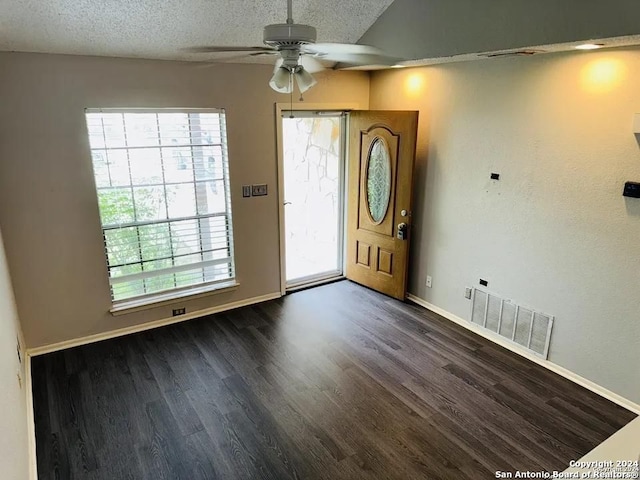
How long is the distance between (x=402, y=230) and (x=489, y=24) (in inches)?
83.7

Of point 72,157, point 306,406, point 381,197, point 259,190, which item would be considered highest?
point 72,157

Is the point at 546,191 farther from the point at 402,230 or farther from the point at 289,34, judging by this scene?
the point at 289,34

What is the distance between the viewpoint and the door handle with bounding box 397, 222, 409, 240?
4.46 meters

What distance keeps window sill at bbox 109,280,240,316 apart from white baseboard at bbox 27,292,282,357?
6.6 inches

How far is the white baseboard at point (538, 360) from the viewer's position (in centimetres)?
312

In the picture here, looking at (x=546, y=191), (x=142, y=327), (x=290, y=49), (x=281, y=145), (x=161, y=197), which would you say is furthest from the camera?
(x=281, y=145)

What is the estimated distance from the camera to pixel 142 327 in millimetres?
4129

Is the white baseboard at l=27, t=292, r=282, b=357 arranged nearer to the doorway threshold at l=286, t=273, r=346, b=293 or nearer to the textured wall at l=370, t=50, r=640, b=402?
the doorway threshold at l=286, t=273, r=346, b=293

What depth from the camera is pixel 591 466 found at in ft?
4.65

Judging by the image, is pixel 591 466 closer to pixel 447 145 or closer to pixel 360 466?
pixel 360 466

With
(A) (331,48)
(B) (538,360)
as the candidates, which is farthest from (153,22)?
(B) (538,360)

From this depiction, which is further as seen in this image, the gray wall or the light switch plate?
the light switch plate

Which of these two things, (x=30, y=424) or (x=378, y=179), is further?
(x=378, y=179)

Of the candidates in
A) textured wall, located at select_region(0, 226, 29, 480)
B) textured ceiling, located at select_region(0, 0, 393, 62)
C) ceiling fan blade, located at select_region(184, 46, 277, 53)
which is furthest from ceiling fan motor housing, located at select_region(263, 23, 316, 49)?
textured wall, located at select_region(0, 226, 29, 480)
